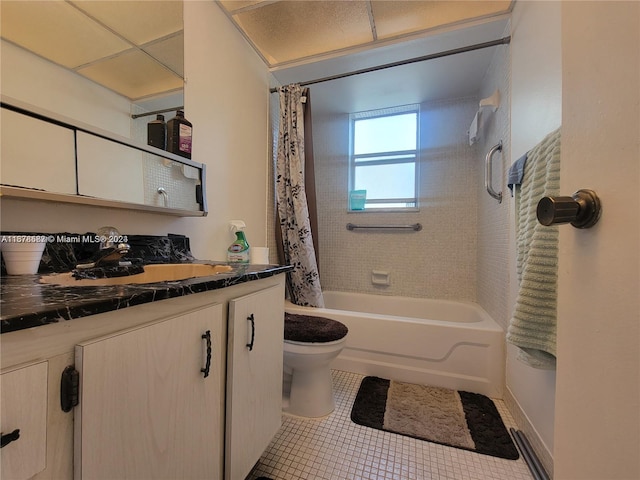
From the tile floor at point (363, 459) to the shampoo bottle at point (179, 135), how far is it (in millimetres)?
1401

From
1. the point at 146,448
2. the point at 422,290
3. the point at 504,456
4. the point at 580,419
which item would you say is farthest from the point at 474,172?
the point at 146,448

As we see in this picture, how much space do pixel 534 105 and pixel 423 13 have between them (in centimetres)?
91

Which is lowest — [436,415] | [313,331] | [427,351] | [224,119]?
[436,415]

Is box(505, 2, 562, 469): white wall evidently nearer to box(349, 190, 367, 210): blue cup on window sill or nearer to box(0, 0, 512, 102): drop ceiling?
box(0, 0, 512, 102): drop ceiling

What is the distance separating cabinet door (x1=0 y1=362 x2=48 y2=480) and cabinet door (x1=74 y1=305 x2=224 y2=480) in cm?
4

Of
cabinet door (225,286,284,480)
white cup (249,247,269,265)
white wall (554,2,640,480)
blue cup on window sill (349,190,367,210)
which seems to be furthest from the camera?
blue cup on window sill (349,190,367,210)

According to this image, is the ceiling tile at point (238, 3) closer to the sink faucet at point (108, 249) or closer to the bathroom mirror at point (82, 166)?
the bathroom mirror at point (82, 166)

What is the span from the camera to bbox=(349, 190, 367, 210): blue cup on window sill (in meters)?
2.65

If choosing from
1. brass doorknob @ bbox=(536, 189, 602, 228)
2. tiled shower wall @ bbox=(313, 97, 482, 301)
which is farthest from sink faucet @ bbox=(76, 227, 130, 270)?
tiled shower wall @ bbox=(313, 97, 482, 301)

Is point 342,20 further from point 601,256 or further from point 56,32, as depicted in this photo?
point 601,256

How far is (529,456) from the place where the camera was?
1109 mm

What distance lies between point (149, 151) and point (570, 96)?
51.5 inches

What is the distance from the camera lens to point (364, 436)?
124 cm

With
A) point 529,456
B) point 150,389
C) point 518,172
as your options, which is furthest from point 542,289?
point 150,389
